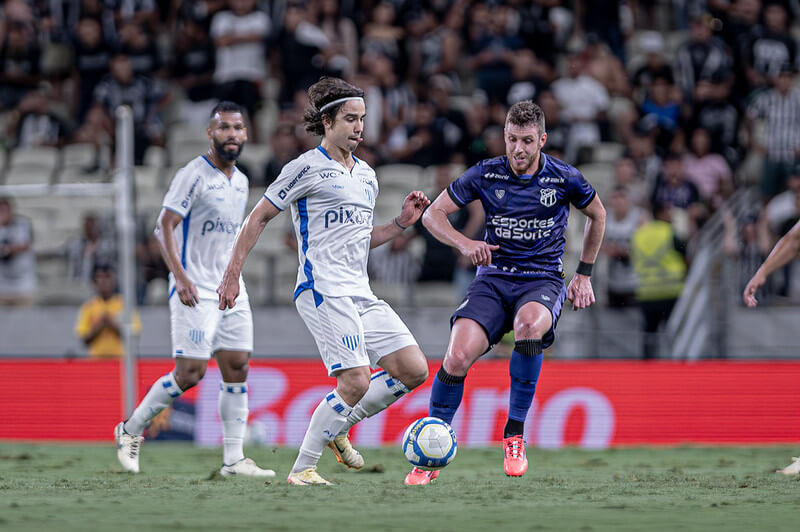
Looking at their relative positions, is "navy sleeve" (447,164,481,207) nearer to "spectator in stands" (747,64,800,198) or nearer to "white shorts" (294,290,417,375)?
"white shorts" (294,290,417,375)

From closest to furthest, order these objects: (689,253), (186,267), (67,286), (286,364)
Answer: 1. (186,267)
2. (286,364)
3. (689,253)
4. (67,286)

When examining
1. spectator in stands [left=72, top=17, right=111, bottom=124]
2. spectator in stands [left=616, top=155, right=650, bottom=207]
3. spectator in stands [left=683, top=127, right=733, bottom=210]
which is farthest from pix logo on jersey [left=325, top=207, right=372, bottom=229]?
spectator in stands [left=72, top=17, right=111, bottom=124]

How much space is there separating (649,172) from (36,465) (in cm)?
885

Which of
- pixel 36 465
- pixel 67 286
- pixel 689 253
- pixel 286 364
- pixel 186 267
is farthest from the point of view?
pixel 67 286

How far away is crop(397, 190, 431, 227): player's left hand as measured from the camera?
7.97 m

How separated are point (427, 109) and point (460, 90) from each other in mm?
2569

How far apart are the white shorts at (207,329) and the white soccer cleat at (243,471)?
86 centimetres

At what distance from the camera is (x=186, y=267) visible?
887cm

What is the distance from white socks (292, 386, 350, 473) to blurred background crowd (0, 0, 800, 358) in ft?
21.6

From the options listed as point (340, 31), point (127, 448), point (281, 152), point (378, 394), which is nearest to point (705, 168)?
point (281, 152)

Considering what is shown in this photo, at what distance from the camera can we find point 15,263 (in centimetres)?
1496

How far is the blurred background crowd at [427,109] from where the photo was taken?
14625 mm

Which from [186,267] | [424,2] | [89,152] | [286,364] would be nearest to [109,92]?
[89,152]

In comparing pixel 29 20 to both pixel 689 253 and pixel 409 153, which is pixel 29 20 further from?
pixel 689 253
